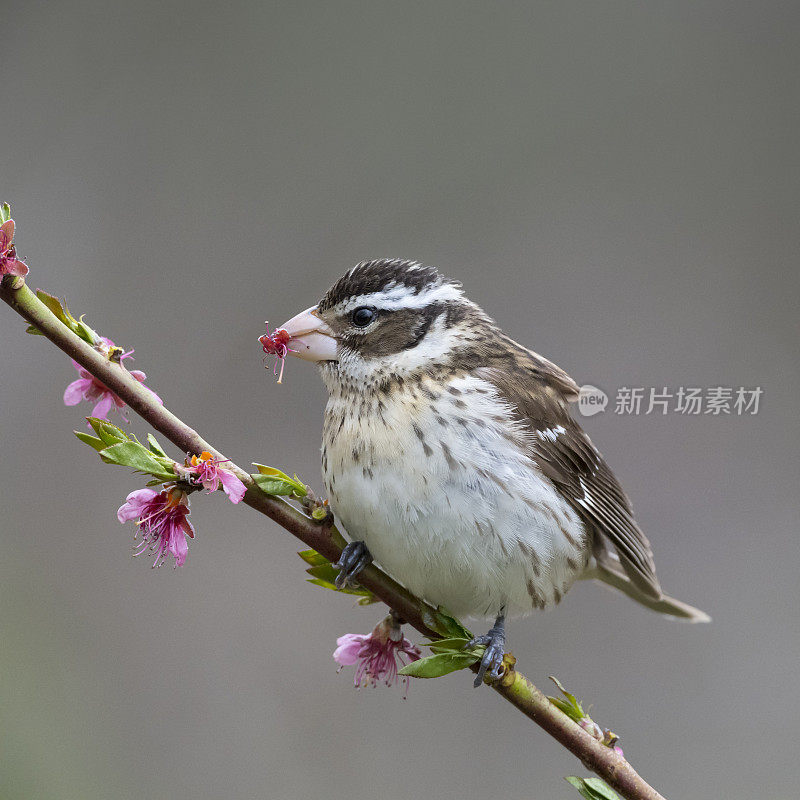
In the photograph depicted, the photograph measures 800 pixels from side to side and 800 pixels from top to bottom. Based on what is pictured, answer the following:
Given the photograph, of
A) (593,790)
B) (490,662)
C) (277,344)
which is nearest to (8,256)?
(277,344)

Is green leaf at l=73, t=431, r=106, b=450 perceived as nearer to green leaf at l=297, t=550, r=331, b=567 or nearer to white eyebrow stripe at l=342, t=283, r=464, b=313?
green leaf at l=297, t=550, r=331, b=567

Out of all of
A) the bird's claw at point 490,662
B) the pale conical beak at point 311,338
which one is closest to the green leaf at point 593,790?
the bird's claw at point 490,662

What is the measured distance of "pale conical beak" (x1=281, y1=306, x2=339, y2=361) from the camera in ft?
6.23

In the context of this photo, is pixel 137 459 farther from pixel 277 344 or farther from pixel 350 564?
pixel 277 344

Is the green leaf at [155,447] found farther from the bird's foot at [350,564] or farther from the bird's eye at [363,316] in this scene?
the bird's eye at [363,316]

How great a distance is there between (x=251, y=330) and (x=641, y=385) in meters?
1.72

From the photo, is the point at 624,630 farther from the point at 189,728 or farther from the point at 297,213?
the point at 297,213

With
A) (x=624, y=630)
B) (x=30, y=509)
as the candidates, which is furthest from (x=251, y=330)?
(x=624, y=630)

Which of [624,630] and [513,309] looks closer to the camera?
[624,630]

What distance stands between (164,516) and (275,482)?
15 cm

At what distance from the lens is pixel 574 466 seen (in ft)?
7.22

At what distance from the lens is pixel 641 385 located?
4.18 m

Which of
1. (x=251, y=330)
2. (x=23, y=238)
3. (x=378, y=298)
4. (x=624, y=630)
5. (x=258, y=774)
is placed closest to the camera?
(x=378, y=298)

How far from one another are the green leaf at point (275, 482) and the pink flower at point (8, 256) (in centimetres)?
39
